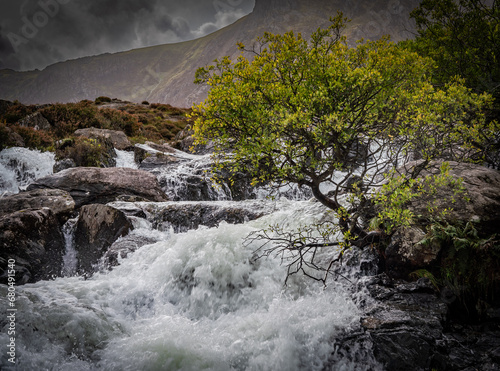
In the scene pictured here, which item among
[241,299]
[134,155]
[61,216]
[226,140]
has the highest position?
[134,155]

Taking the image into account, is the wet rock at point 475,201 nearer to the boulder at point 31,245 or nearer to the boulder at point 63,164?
the boulder at point 31,245

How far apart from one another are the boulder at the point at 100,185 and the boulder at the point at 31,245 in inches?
120

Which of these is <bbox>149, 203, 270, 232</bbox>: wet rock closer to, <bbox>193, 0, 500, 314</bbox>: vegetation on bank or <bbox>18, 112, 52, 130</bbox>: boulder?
<bbox>193, 0, 500, 314</bbox>: vegetation on bank

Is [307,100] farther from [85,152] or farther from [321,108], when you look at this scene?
[85,152]

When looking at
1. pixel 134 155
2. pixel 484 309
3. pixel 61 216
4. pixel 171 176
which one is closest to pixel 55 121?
pixel 134 155

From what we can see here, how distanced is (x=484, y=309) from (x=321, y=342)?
3.09 meters

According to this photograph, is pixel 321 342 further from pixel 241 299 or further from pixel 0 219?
pixel 0 219

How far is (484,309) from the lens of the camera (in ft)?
14.9

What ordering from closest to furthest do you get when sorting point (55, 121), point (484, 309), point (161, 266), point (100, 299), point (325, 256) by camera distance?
1. point (484, 309)
2. point (100, 299)
3. point (325, 256)
4. point (161, 266)
5. point (55, 121)

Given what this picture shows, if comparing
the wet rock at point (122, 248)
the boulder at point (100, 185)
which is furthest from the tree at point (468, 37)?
the boulder at point (100, 185)

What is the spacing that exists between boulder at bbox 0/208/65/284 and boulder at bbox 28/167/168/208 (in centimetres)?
306

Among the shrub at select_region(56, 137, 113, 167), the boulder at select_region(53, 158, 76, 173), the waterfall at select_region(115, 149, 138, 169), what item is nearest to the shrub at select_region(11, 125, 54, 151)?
the shrub at select_region(56, 137, 113, 167)

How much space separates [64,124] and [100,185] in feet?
46.2

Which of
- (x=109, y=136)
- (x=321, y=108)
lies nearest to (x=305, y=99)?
(x=321, y=108)
